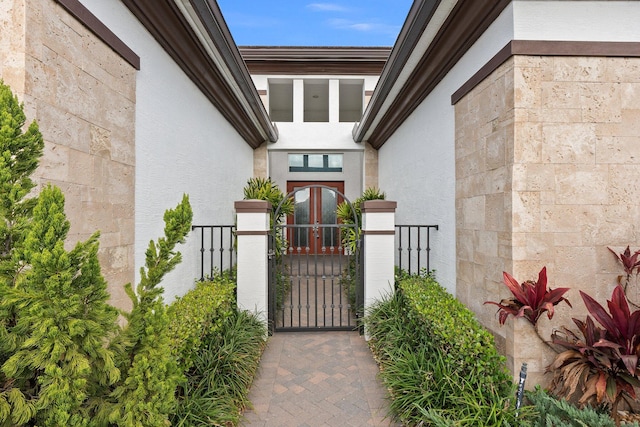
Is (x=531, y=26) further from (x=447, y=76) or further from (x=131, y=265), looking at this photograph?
(x=131, y=265)

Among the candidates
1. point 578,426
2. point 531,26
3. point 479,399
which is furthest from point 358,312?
point 531,26

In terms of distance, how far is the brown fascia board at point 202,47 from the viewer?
2.75m

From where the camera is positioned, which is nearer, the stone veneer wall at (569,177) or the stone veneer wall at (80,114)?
the stone veneer wall at (80,114)

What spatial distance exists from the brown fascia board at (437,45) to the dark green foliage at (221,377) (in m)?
3.57

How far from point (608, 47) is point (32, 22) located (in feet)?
12.4

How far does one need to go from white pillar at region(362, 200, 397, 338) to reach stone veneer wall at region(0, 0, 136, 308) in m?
2.53

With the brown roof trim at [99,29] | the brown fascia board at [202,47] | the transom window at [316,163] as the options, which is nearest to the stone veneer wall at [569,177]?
the brown fascia board at [202,47]

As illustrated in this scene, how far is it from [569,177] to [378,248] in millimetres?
2038

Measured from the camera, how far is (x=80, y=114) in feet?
6.63

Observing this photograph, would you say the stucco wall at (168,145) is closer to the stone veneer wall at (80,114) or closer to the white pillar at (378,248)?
the stone veneer wall at (80,114)

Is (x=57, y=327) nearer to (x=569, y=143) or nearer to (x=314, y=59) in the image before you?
(x=569, y=143)

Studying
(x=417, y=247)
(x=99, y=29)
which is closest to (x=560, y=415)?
(x=417, y=247)

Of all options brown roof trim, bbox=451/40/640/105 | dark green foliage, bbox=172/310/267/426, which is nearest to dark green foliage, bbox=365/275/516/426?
dark green foliage, bbox=172/310/267/426

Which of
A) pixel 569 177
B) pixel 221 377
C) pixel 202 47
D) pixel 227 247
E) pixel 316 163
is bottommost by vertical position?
pixel 221 377
